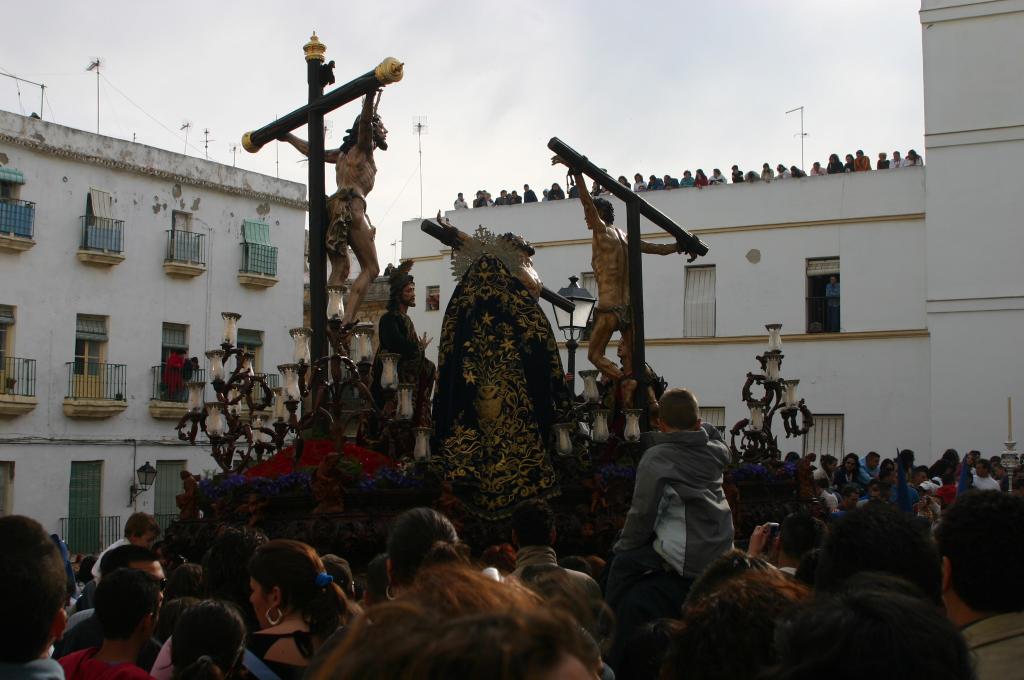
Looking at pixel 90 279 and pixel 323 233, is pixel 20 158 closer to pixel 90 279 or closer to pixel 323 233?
pixel 90 279

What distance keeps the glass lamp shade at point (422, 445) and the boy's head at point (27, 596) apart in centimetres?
610

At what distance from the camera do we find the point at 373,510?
30.4 feet

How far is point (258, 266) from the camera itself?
34.2 metres

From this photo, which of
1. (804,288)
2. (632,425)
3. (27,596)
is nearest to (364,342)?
(632,425)

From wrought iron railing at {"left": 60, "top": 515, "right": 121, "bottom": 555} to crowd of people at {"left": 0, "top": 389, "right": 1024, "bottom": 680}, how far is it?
74.1 ft

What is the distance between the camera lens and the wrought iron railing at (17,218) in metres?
28.5

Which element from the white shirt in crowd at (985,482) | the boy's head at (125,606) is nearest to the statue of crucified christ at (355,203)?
the boy's head at (125,606)

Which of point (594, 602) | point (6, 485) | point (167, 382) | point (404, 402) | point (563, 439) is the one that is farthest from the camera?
point (167, 382)

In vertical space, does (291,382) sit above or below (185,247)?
below

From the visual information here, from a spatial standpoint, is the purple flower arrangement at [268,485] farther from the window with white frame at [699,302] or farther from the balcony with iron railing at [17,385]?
the window with white frame at [699,302]

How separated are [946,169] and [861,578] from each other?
2608 cm

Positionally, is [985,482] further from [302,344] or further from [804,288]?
[804,288]

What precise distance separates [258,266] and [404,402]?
2515 cm

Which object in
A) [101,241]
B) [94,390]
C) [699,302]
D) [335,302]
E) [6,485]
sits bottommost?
[6,485]
